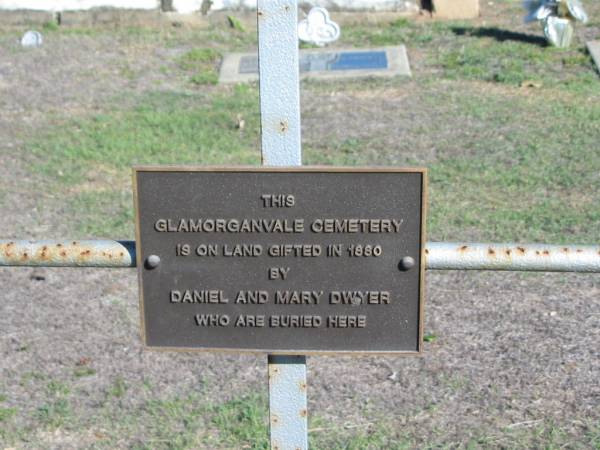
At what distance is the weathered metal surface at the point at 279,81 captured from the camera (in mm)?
2400

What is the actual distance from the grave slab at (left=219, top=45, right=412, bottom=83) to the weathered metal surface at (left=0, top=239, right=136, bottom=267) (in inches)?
254

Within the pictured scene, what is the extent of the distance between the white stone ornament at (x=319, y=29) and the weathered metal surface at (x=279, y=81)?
7.54 metres

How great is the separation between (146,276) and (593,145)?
198 inches

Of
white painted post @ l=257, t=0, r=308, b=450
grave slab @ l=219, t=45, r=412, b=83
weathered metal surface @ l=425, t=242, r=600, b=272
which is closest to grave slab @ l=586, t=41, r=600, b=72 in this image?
grave slab @ l=219, t=45, r=412, b=83

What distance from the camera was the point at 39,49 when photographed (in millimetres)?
9953

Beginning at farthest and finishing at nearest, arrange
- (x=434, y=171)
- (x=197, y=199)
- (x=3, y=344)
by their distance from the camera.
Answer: (x=434, y=171) → (x=3, y=344) → (x=197, y=199)

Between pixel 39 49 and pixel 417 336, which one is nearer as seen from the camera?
pixel 417 336

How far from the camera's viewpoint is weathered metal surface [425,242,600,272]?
242 centimetres

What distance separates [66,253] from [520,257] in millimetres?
1101

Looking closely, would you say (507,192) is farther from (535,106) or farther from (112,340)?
(112,340)

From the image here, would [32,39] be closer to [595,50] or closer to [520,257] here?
[595,50]

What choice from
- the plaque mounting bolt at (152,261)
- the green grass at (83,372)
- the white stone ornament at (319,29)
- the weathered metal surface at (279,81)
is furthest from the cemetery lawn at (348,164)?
the weathered metal surface at (279,81)

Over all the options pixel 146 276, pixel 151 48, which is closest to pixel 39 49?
pixel 151 48

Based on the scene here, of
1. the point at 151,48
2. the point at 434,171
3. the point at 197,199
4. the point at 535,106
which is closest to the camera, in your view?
the point at 197,199
